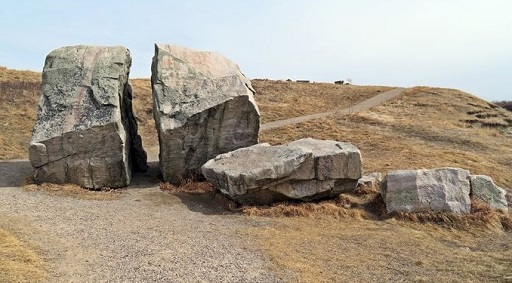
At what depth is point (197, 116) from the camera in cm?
Result: 1709

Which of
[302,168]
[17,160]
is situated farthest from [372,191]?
[17,160]

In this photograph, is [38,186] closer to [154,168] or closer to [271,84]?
[154,168]

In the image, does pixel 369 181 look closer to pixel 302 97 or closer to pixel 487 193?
pixel 487 193

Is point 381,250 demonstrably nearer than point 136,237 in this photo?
No

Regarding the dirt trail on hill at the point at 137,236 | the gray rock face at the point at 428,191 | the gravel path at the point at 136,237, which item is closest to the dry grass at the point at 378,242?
the gray rock face at the point at 428,191

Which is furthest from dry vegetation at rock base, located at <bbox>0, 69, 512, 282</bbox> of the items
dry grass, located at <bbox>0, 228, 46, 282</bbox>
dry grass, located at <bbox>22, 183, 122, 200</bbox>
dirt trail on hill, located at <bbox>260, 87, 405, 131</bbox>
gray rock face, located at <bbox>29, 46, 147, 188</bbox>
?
dry grass, located at <bbox>0, 228, 46, 282</bbox>

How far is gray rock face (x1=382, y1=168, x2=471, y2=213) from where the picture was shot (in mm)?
14289

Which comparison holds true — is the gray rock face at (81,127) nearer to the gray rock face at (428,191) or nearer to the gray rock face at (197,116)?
the gray rock face at (197,116)

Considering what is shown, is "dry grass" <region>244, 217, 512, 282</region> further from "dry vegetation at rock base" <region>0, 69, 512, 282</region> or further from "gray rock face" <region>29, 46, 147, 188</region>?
"gray rock face" <region>29, 46, 147, 188</region>

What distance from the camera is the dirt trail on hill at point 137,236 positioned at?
8.99 metres

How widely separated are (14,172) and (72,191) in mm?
4211

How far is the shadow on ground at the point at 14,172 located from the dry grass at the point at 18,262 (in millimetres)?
7248

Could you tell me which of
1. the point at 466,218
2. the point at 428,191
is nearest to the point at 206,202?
the point at 428,191

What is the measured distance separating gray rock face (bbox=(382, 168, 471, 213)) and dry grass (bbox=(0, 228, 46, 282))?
385 inches
